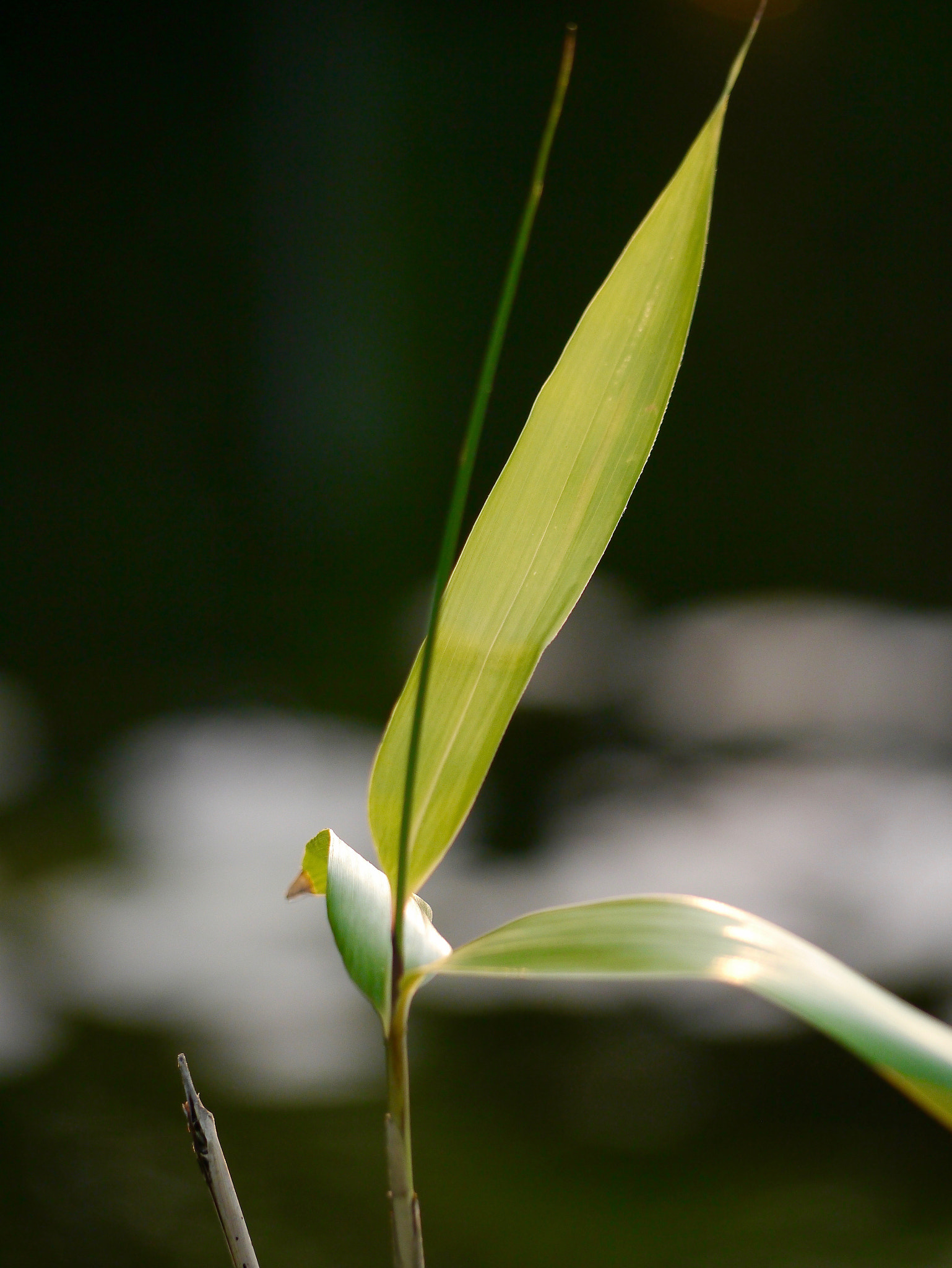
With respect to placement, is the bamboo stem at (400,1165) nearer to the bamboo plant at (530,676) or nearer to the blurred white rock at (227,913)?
the bamboo plant at (530,676)

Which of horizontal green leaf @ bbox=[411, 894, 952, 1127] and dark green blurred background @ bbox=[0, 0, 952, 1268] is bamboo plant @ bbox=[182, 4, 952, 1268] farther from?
dark green blurred background @ bbox=[0, 0, 952, 1268]

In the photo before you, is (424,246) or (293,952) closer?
(293,952)

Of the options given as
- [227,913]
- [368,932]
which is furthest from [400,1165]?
[227,913]

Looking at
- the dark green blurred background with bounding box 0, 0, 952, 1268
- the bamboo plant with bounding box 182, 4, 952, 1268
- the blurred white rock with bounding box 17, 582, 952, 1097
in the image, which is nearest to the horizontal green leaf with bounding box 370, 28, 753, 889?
the bamboo plant with bounding box 182, 4, 952, 1268

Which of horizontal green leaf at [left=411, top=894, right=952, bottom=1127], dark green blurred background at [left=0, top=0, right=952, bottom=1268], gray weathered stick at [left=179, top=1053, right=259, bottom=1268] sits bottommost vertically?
gray weathered stick at [left=179, top=1053, right=259, bottom=1268]

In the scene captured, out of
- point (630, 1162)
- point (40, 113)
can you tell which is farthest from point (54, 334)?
point (630, 1162)

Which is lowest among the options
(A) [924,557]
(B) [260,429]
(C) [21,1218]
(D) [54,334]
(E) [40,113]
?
(C) [21,1218]

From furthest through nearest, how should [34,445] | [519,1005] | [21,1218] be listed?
[34,445] → [519,1005] → [21,1218]

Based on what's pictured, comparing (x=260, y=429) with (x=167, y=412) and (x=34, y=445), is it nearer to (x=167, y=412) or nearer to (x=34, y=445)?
(x=167, y=412)
